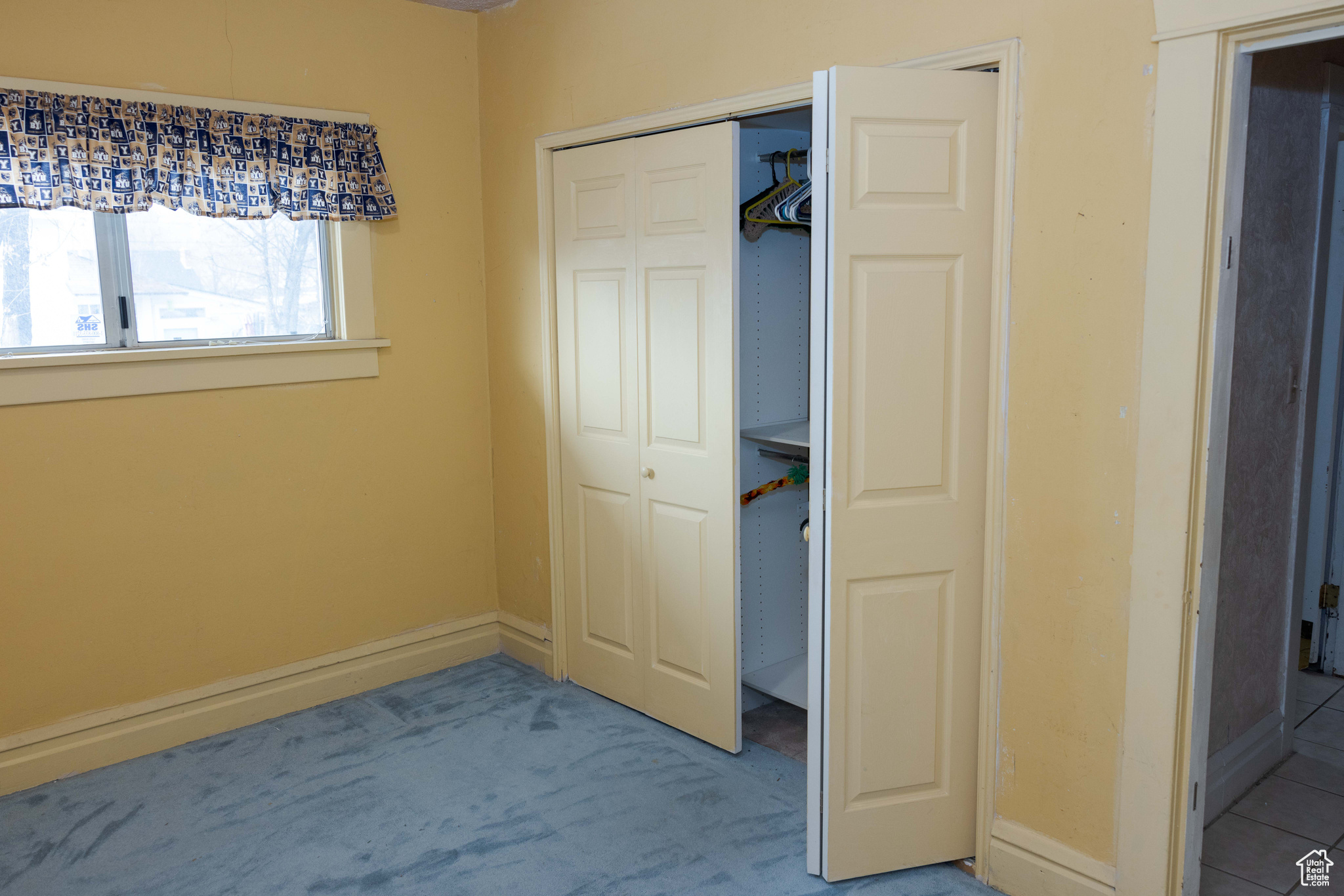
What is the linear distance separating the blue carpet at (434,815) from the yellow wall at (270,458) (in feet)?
1.24

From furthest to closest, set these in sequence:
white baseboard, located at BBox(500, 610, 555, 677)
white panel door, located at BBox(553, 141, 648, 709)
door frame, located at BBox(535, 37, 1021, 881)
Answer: white baseboard, located at BBox(500, 610, 555, 677) < white panel door, located at BBox(553, 141, 648, 709) < door frame, located at BBox(535, 37, 1021, 881)

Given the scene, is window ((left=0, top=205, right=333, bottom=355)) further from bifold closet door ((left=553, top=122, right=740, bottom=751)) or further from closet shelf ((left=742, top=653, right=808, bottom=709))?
closet shelf ((left=742, top=653, right=808, bottom=709))

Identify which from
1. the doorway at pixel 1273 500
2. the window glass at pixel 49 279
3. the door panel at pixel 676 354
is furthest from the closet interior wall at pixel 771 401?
the window glass at pixel 49 279

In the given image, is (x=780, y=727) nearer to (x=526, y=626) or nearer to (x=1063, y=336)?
(x=526, y=626)

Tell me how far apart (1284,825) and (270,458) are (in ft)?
11.5

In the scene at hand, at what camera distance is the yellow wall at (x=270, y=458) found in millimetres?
3047

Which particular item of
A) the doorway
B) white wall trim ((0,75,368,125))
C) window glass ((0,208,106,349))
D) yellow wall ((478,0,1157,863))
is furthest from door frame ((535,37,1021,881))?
window glass ((0,208,106,349))

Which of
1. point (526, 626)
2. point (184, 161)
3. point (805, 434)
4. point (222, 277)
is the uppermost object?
point (184, 161)

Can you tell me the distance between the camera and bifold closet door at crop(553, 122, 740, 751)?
3.07m

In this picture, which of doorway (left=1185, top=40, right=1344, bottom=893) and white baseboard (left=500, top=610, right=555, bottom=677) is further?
white baseboard (left=500, top=610, right=555, bottom=677)

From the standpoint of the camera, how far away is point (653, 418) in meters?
3.33

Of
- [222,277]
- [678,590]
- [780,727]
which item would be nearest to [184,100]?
[222,277]

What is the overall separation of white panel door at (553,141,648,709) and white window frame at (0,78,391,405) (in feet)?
2.53
